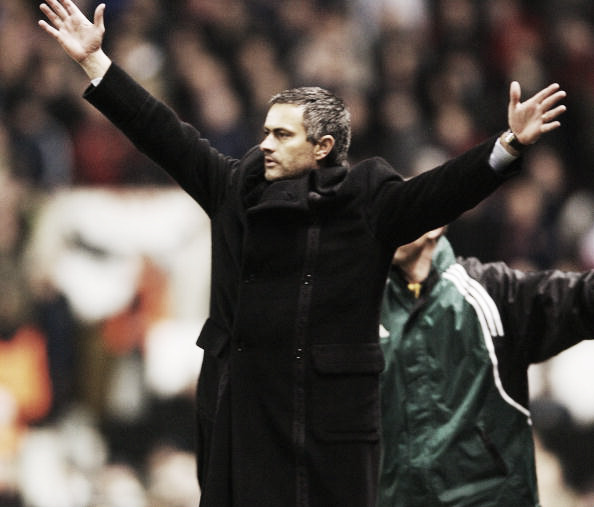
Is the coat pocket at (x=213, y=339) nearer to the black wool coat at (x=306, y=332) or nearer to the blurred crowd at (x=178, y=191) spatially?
the black wool coat at (x=306, y=332)

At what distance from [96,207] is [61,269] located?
1.38 ft

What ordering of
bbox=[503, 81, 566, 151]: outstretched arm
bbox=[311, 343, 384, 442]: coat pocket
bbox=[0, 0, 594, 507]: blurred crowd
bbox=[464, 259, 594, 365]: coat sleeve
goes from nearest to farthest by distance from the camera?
bbox=[503, 81, 566, 151]: outstretched arm → bbox=[311, 343, 384, 442]: coat pocket → bbox=[464, 259, 594, 365]: coat sleeve → bbox=[0, 0, 594, 507]: blurred crowd

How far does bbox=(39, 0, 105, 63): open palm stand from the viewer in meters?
4.70

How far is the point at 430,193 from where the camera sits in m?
4.42

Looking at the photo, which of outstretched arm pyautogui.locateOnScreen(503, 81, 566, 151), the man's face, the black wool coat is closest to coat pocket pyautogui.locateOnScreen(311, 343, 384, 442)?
the black wool coat

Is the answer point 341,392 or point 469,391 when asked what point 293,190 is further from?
point 469,391

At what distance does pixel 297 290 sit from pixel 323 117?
0.54 metres

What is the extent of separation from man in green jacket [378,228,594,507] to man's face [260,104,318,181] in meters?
0.98

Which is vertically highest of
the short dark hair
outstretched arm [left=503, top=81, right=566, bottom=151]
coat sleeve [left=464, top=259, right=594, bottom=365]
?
the short dark hair

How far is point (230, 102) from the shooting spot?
996 centimetres

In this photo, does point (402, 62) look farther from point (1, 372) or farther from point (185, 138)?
point (185, 138)

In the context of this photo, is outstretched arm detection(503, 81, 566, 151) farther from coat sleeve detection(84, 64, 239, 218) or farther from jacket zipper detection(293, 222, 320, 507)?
coat sleeve detection(84, 64, 239, 218)

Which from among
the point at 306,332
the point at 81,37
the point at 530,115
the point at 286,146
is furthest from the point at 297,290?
the point at 81,37

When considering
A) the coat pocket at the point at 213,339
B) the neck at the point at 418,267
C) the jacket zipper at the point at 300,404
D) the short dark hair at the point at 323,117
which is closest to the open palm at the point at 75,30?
the short dark hair at the point at 323,117
